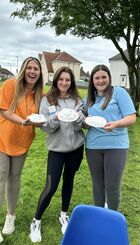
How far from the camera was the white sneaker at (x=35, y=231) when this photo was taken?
3.91m

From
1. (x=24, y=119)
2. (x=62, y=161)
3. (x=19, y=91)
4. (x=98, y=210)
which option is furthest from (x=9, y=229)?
(x=98, y=210)

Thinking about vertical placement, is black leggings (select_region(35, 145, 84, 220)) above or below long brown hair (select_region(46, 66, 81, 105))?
below

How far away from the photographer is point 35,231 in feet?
13.0

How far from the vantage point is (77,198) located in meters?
5.29

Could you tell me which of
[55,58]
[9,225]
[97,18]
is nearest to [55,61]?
[55,58]

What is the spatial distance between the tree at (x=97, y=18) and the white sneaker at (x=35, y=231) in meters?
11.0

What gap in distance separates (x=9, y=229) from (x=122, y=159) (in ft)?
5.36

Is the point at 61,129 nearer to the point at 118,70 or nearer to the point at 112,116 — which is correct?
the point at 112,116

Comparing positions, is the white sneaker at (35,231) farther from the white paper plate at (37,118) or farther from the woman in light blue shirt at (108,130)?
the white paper plate at (37,118)

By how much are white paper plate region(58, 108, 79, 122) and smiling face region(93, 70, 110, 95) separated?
1.26 ft

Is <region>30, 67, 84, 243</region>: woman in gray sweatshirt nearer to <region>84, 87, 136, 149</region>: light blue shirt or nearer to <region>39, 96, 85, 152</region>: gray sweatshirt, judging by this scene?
<region>39, 96, 85, 152</region>: gray sweatshirt

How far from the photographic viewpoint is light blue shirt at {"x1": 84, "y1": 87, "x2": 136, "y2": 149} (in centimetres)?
346

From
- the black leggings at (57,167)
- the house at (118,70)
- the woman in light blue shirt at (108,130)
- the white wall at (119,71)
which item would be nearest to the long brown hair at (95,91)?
the woman in light blue shirt at (108,130)

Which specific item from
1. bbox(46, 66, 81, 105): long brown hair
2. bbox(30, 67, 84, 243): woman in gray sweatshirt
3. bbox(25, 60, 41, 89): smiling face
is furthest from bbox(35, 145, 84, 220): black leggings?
bbox(25, 60, 41, 89): smiling face
